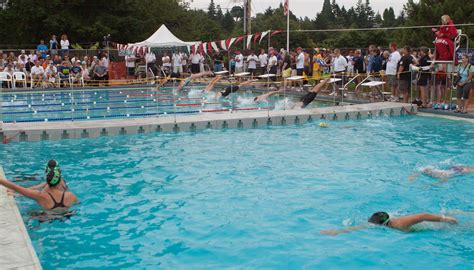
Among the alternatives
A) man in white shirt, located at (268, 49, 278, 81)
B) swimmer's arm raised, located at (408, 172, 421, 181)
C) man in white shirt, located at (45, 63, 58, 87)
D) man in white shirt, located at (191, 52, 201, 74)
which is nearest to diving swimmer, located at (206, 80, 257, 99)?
man in white shirt, located at (268, 49, 278, 81)

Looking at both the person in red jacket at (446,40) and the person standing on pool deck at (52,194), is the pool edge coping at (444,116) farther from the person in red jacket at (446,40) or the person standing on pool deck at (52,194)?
the person standing on pool deck at (52,194)

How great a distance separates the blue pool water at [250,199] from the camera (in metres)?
5.75

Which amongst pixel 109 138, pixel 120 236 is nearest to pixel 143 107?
pixel 109 138

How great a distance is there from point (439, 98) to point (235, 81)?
33.8ft

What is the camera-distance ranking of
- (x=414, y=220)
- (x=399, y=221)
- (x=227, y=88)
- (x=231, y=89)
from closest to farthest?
(x=414, y=220) < (x=399, y=221) < (x=231, y=89) < (x=227, y=88)

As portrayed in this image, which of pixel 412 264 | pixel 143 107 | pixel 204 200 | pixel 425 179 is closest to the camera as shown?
pixel 412 264

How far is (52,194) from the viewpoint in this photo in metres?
6.79

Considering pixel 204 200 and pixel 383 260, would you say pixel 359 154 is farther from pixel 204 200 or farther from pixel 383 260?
pixel 383 260

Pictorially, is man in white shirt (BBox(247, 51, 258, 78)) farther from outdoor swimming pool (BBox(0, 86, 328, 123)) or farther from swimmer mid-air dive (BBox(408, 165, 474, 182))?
swimmer mid-air dive (BBox(408, 165, 474, 182))

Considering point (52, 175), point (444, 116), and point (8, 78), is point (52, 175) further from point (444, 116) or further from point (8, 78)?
point (8, 78)

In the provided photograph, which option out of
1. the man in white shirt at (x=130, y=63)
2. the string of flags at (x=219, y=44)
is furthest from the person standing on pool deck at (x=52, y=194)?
the man in white shirt at (x=130, y=63)

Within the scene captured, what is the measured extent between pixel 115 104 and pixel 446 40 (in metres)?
11.4

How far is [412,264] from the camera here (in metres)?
5.54

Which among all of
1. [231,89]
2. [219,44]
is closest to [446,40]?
[231,89]
